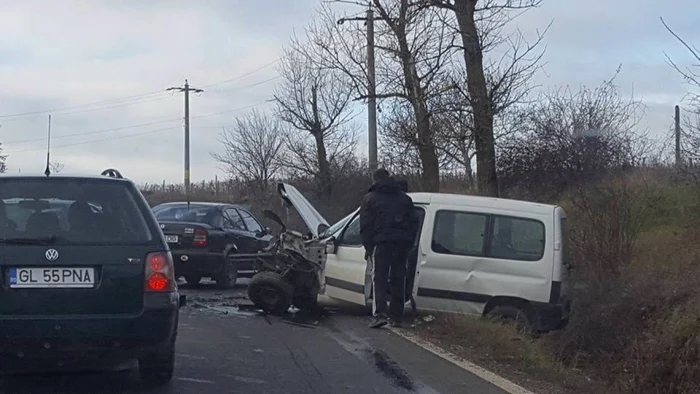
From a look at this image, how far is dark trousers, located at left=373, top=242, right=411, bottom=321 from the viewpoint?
1079 centimetres

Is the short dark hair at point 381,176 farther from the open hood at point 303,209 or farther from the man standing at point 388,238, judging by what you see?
the open hood at point 303,209

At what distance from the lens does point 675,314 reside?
9.71 m

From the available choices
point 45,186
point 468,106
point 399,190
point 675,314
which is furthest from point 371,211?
point 468,106

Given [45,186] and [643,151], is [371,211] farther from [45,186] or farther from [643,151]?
[643,151]

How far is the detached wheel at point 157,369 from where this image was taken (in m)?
7.29

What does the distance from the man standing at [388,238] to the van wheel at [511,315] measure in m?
1.14

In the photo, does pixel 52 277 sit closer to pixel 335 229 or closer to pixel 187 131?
pixel 335 229

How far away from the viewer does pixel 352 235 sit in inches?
480

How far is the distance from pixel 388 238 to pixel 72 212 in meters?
4.57

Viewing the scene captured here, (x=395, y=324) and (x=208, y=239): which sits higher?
(x=208, y=239)

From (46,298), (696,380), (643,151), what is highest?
(643,151)

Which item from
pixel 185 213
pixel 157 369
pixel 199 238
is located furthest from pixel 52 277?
pixel 185 213

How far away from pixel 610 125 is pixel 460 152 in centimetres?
384

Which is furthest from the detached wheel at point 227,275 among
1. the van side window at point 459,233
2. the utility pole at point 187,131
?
the utility pole at point 187,131
